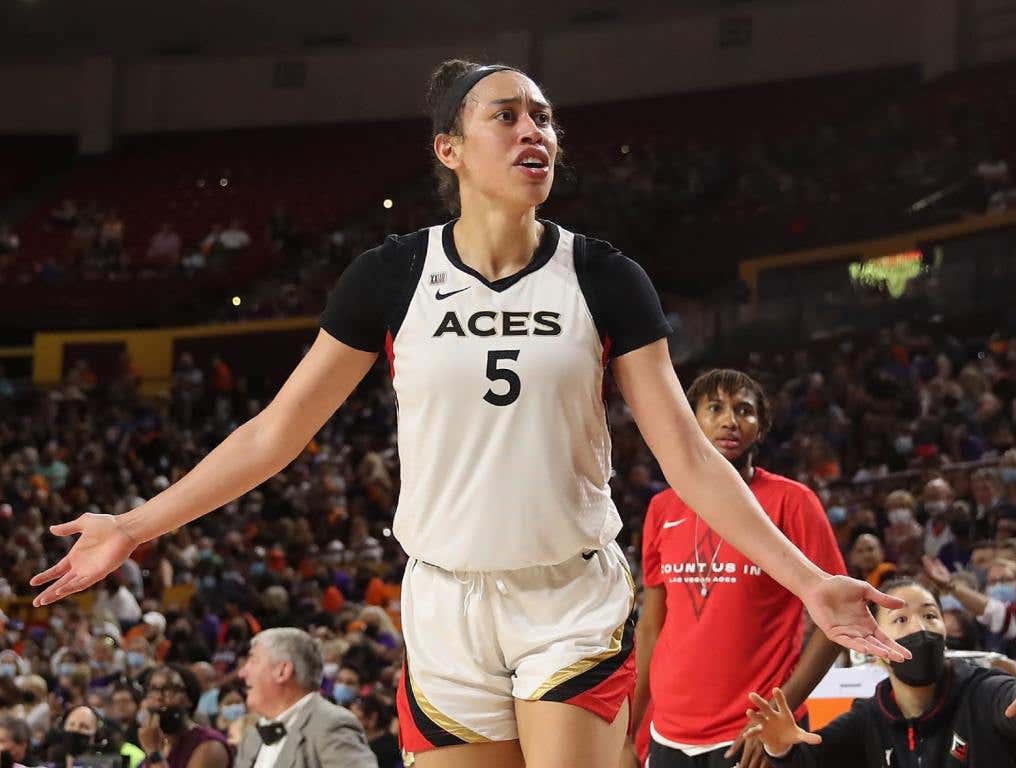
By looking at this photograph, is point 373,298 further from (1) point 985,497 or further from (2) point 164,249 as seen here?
(2) point 164,249

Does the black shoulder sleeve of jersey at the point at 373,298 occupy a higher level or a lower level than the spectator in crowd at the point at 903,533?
higher

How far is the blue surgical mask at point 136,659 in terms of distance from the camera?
1118 cm

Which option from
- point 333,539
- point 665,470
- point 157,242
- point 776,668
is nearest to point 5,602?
point 333,539

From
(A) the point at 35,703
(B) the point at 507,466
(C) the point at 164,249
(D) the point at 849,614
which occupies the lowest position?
(A) the point at 35,703

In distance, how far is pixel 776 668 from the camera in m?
4.60

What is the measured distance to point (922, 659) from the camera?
4.29 m

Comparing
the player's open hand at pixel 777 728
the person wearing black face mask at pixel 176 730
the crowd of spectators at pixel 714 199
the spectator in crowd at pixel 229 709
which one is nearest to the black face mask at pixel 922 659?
the player's open hand at pixel 777 728

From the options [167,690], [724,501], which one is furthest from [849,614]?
[167,690]

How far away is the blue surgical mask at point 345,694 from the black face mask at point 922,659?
188 inches

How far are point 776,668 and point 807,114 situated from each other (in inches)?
732

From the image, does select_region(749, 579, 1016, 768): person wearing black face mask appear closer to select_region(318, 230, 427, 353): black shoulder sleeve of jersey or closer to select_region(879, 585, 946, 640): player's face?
select_region(879, 585, 946, 640): player's face

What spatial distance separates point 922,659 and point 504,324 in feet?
6.85

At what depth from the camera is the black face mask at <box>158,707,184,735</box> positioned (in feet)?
23.1

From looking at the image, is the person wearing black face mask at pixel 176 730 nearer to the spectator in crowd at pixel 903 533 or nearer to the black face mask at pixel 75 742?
the black face mask at pixel 75 742
